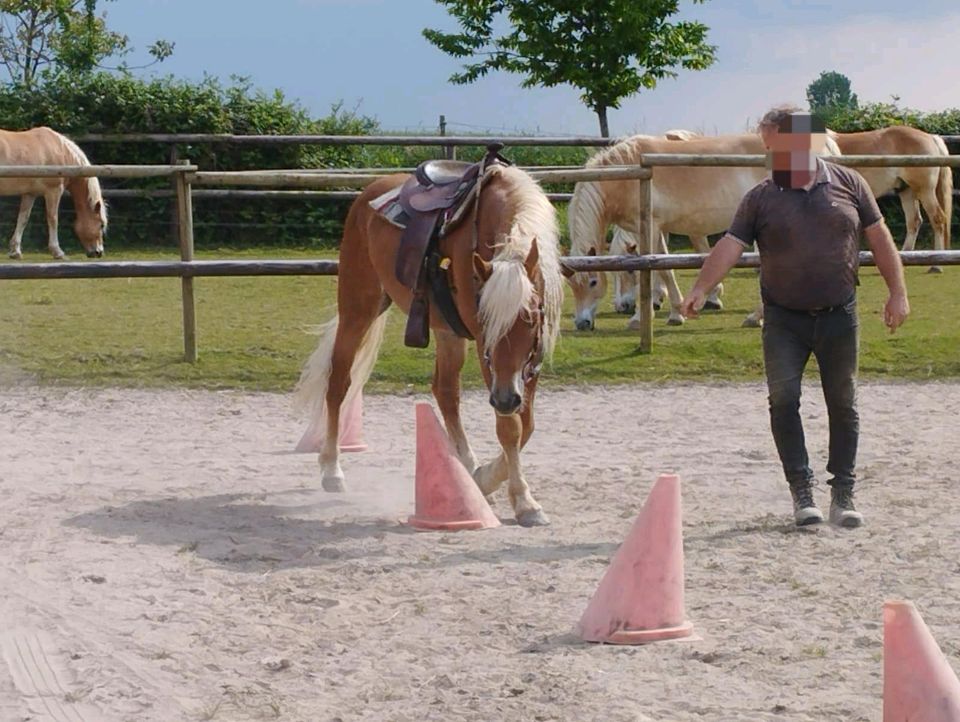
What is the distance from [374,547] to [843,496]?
2.12 m

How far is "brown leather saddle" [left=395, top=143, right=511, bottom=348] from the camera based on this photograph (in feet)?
22.2

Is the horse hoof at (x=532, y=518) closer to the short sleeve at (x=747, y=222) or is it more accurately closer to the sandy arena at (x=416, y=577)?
the sandy arena at (x=416, y=577)

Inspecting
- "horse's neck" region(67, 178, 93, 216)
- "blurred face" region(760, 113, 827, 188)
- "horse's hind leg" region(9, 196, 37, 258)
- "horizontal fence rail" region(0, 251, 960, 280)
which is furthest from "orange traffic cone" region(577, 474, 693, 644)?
"horse's neck" region(67, 178, 93, 216)

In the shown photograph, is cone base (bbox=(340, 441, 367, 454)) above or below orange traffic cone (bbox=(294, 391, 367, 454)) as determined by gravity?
below

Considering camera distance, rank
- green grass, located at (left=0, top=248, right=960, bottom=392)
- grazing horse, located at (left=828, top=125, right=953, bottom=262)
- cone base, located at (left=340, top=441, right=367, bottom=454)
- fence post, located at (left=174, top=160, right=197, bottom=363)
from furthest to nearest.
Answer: grazing horse, located at (left=828, top=125, right=953, bottom=262) < fence post, located at (left=174, top=160, right=197, bottom=363) < green grass, located at (left=0, top=248, right=960, bottom=392) < cone base, located at (left=340, top=441, right=367, bottom=454)

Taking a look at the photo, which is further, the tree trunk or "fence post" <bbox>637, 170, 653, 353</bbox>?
the tree trunk

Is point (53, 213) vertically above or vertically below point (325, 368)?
above

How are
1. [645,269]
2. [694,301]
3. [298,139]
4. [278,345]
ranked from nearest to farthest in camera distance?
[694,301] < [645,269] < [278,345] < [298,139]

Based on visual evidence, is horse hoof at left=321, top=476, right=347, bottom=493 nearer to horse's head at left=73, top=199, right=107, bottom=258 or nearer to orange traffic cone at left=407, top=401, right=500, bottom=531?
orange traffic cone at left=407, top=401, right=500, bottom=531

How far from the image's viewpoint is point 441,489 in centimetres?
643

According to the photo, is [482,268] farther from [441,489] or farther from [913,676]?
[913,676]

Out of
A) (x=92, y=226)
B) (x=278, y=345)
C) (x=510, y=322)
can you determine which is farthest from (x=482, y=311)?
(x=92, y=226)

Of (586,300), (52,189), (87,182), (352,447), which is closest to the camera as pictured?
(352,447)

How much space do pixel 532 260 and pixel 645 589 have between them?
1.86 m
